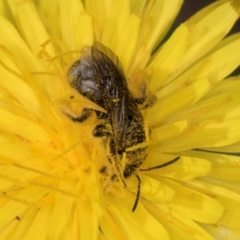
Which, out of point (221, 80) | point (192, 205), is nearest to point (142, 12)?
point (221, 80)

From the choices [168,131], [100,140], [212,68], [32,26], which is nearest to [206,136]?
[168,131]

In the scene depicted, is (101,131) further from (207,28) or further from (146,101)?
(207,28)

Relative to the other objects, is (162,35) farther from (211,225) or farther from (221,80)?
(211,225)

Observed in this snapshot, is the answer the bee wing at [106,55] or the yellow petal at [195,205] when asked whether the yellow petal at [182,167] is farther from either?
the bee wing at [106,55]

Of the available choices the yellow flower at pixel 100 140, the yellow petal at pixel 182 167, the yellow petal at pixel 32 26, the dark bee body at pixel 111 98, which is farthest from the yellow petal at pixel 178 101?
the yellow petal at pixel 32 26

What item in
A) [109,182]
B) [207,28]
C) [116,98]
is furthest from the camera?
[207,28]
